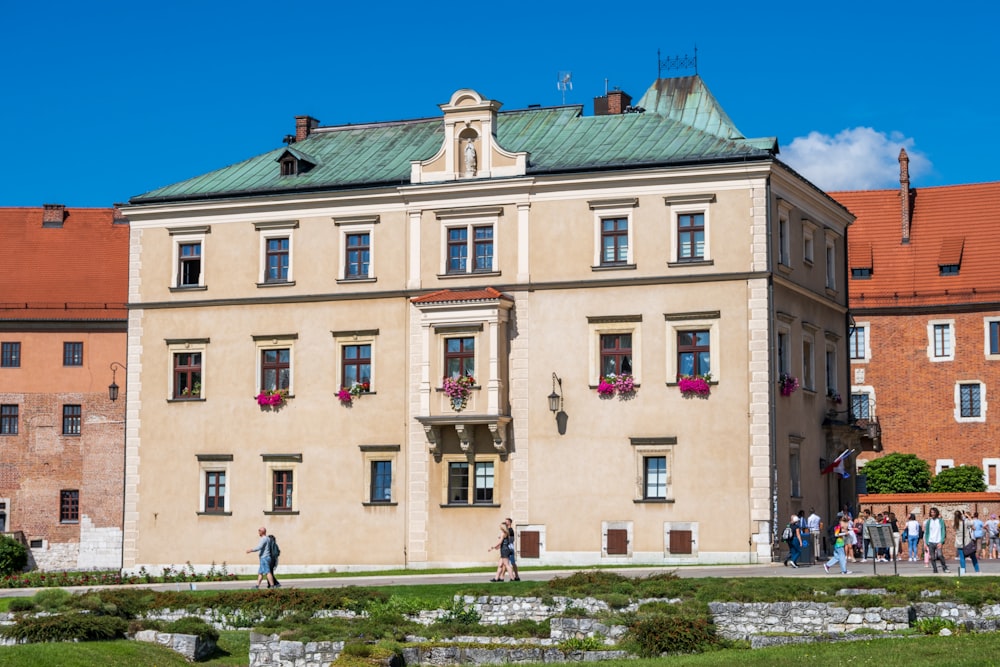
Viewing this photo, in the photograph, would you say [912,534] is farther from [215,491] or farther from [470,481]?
[215,491]

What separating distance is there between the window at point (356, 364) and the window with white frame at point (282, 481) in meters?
2.94

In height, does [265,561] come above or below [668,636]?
above

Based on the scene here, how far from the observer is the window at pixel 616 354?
159ft

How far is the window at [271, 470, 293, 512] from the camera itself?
169 feet

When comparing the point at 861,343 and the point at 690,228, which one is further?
the point at 861,343

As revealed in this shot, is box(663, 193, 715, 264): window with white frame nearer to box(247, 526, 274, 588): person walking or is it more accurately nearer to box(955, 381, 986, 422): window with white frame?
box(247, 526, 274, 588): person walking

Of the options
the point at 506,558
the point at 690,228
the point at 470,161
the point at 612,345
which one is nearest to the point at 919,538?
the point at 612,345

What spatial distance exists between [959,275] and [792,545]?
34.0 metres

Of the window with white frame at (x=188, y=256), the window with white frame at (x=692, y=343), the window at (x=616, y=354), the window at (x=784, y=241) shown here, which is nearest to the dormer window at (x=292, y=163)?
the window with white frame at (x=188, y=256)

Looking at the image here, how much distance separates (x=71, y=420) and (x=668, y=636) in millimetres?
42672

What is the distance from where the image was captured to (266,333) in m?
52.4

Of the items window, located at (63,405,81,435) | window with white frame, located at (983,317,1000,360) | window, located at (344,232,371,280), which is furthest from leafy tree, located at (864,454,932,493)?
window, located at (63,405,81,435)

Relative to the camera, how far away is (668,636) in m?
29.4

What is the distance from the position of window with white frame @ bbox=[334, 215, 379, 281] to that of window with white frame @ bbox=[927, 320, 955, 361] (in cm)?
3427
